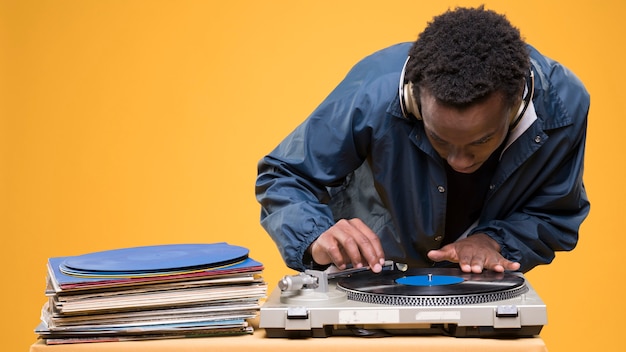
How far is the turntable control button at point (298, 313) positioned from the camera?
1269 millimetres

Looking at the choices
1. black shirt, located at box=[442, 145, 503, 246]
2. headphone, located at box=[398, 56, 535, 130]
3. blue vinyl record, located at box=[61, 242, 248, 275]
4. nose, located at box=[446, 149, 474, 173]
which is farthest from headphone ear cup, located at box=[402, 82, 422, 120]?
blue vinyl record, located at box=[61, 242, 248, 275]

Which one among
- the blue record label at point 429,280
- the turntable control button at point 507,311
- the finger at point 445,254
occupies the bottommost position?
→ the turntable control button at point 507,311

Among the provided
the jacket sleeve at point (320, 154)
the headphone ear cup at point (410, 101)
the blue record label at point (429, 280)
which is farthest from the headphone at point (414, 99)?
the blue record label at point (429, 280)

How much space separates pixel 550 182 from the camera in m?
1.89

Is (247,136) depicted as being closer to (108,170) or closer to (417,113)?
(108,170)

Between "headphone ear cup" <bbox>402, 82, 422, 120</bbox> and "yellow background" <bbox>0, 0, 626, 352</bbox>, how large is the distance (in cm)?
180

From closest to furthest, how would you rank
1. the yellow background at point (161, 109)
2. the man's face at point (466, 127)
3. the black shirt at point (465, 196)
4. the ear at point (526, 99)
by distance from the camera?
the man's face at point (466, 127), the ear at point (526, 99), the black shirt at point (465, 196), the yellow background at point (161, 109)

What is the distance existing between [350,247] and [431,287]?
20 centimetres

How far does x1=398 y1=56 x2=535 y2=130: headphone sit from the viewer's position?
1645mm

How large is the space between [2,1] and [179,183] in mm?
1027

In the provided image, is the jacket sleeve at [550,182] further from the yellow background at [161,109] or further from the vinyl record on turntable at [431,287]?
the yellow background at [161,109]

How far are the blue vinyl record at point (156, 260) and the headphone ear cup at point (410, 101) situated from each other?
446 mm

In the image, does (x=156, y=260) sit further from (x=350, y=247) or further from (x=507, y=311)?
(x=507, y=311)

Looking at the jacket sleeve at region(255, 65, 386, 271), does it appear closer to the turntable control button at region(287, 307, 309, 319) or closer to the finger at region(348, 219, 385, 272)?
the finger at region(348, 219, 385, 272)
